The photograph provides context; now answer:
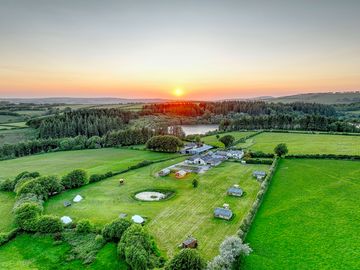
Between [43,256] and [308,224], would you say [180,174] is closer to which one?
[308,224]

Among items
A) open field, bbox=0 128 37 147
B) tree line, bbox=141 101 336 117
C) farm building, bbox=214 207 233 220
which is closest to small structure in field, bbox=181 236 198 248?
farm building, bbox=214 207 233 220

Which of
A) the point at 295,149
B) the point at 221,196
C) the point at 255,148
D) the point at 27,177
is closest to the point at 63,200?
the point at 27,177

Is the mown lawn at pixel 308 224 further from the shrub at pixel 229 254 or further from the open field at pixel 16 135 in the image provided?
the open field at pixel 16 135

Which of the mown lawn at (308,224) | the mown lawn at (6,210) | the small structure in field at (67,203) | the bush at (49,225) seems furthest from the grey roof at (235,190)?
the mown lawn at (6,210)

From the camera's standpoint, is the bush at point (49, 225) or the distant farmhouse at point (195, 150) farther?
the distant farmhouse at point (195, 150)

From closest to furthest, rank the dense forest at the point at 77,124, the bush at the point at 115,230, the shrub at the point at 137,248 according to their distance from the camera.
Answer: the shrub at the point at 137,248, the bush at the point at 115,230, the dense forest at the point at 77,124

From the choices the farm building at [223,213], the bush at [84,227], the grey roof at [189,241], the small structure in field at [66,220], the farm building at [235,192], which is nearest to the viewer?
the grey roof at [189,241]

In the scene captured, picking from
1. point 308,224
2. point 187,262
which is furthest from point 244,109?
point 187,262
